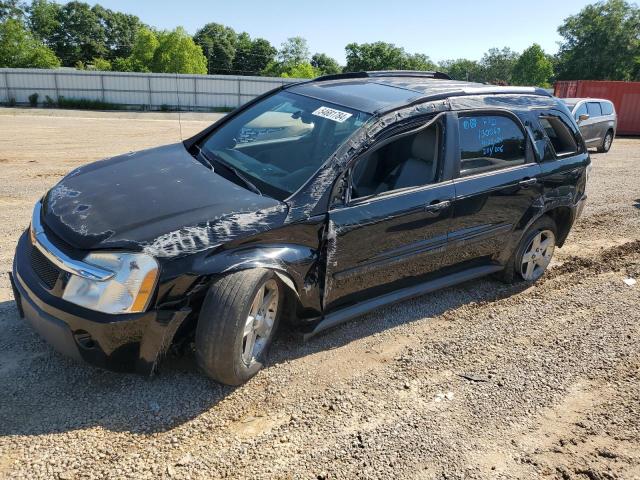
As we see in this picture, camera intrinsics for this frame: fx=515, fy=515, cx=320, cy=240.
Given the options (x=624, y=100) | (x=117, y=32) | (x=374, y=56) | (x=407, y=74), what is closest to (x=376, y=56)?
(x=374, y=56)

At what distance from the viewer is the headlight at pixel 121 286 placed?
2.64 m

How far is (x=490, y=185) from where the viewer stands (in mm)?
4203

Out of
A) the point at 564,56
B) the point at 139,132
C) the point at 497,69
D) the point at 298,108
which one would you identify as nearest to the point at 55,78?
the point at 139,132

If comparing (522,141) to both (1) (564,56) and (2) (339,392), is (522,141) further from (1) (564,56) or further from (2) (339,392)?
(1) (564,56)

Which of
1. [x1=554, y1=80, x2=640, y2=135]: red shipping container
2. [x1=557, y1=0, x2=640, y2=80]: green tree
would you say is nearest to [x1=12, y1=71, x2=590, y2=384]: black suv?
[x1=554, y1=80, x2=640, y2=135]: red shipping container

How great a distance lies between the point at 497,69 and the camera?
403 feet

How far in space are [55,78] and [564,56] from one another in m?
53.9

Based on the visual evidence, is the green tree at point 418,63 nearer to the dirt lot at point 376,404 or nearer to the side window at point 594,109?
the side window at point 594,109

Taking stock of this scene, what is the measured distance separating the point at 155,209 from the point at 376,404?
1761mm

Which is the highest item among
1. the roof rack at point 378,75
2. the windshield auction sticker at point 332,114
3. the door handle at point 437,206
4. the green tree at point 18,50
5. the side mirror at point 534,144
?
the green tree at point 18,50

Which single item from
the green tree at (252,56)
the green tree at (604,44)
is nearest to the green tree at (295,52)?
the green tree at (252,56)

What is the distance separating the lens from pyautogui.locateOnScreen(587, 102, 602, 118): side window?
49.6 feet

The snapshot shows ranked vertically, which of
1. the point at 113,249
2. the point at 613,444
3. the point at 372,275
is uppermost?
the point at 113,249

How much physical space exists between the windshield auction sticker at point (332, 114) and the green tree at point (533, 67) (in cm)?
9647
